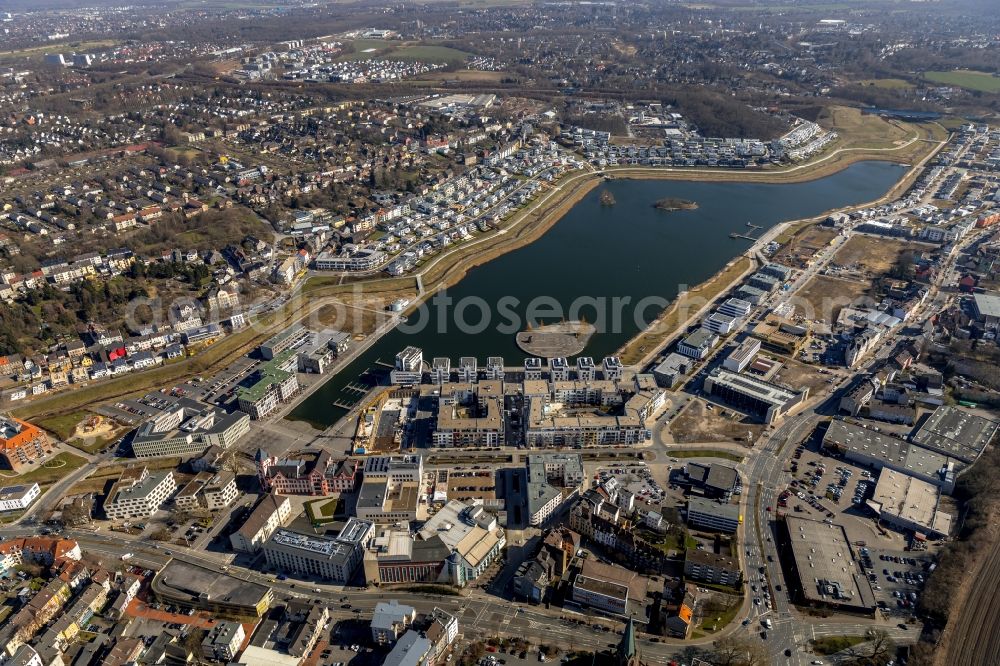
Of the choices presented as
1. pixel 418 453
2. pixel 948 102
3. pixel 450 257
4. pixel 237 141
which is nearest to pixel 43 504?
pixel 418 453

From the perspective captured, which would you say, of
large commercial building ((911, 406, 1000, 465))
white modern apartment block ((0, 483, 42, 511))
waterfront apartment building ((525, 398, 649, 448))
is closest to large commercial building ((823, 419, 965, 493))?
large commercial building ((911, 406, 1000, 465))

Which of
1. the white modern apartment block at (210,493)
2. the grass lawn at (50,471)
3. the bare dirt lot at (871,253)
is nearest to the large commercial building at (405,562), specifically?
the white modern apartment block at (210,493)

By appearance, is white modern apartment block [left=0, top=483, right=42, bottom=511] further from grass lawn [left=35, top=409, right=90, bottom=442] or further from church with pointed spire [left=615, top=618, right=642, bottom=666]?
church with pointed spire [left=615, top=618, right=642, bottom=666]

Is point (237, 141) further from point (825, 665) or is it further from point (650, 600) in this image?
point (825, 665)

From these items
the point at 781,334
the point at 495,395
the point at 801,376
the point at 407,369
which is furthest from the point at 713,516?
the point at 407,369

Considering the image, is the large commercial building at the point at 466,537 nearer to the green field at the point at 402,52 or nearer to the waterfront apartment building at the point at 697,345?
the waterfront apartment building at the point at 697,345

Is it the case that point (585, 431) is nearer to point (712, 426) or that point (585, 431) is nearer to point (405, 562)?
point (712, 426)
